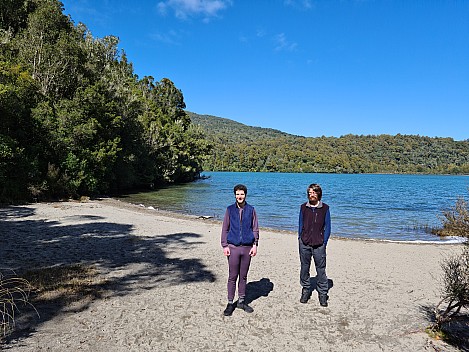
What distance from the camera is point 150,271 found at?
298 inches

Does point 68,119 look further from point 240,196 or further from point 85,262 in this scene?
point 240,196

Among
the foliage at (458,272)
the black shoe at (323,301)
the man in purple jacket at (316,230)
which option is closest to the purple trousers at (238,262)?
the man in purple jacket at (316,230)

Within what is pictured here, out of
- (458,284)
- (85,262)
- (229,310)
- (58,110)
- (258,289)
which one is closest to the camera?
(458,284)

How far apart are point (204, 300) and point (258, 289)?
129 cm

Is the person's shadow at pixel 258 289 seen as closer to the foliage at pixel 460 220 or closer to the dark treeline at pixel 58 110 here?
the foliage at pixel 460 220

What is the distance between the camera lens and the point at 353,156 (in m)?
152

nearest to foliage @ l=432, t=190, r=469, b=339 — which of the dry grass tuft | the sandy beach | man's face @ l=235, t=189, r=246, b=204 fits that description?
the sandy beach

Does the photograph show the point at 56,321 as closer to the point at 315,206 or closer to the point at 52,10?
the point at 315,206

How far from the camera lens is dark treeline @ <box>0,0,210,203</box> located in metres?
19.5

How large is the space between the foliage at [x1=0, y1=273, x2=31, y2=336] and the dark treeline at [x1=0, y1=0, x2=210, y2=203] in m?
13.9

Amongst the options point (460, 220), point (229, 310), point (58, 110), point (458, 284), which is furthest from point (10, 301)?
point (58, 110)

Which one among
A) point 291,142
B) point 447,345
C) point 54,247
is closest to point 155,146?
point 54,247

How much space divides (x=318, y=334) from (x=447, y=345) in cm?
170

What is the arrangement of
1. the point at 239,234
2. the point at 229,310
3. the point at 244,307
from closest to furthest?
1. the point at 239,234
2. the point at 229,310
3. the point at 244,307
